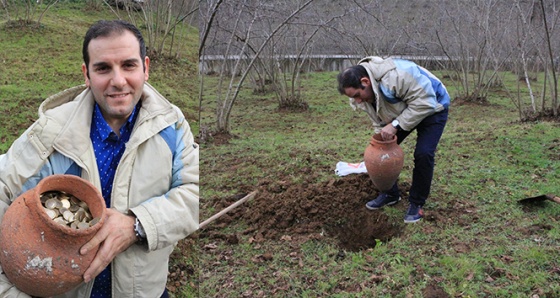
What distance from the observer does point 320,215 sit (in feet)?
14.0

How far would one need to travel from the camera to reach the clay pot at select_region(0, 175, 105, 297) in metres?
1.40

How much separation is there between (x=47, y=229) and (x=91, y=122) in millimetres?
406

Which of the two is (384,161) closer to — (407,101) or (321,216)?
(407,101)

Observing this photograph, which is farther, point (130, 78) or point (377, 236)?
point (377, 236)

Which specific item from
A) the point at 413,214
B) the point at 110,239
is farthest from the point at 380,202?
the point at 110,239

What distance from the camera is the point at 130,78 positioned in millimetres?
1610

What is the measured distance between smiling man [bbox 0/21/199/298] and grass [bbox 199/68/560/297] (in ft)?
5.51

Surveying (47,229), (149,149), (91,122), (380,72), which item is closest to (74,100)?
(91,122)

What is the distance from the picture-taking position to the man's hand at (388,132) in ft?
13.1

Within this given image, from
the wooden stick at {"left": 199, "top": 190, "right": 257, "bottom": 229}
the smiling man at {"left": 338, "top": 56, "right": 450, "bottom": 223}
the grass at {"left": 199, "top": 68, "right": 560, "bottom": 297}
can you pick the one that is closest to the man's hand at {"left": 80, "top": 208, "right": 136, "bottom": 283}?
the grass at {"left": 199, "top": 68, "right": 560, "bottom": 297}

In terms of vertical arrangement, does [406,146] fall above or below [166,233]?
below

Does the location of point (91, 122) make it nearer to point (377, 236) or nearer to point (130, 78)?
point (130, 78)

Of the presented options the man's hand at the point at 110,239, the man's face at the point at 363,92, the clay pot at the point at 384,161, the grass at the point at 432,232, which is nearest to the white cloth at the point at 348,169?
the grass at the point at 432,232

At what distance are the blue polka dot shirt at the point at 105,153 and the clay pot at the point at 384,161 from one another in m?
2.73
